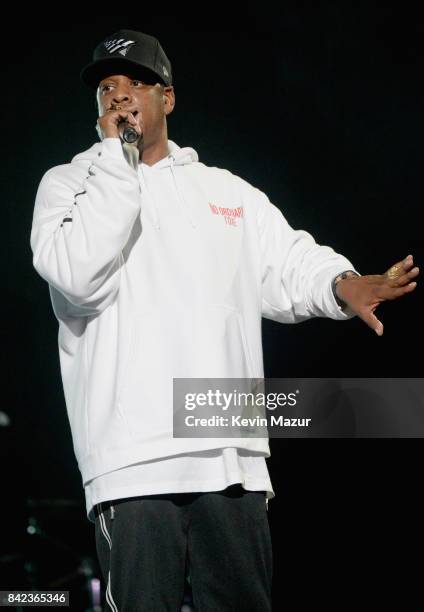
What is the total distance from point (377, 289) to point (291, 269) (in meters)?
0.32

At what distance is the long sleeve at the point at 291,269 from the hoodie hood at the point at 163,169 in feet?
0.73

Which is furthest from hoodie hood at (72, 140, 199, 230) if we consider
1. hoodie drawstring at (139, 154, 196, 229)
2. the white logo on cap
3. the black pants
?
the black pants

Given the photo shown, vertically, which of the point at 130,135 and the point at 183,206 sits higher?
the point at 130,135

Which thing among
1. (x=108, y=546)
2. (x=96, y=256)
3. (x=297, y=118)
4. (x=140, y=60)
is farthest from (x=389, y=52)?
(x=108, y=546)

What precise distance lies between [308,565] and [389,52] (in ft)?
6.05

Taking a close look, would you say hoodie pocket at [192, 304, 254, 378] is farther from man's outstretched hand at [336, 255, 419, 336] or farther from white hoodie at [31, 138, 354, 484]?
man's outstretched hand at [336, 255, 419, 336]

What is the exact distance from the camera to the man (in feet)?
5.87

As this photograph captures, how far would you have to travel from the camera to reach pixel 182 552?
179 cm

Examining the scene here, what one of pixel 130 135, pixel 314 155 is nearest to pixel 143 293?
pixel 130 135

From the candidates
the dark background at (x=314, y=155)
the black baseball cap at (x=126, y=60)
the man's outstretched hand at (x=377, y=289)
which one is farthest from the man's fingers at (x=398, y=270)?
the dark background at (x=314, y=155)

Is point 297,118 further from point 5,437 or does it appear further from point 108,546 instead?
point 108,546

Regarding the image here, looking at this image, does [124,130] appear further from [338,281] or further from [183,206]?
[338,281]

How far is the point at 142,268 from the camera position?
195cm

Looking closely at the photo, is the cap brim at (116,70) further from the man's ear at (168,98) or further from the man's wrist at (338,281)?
the man's wrist at (338,281)
